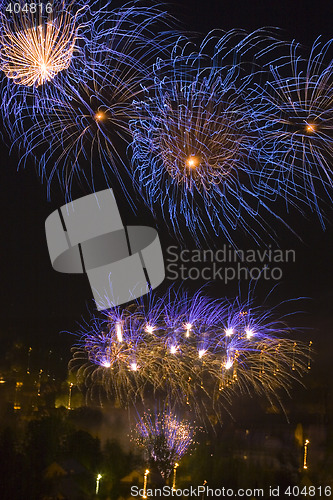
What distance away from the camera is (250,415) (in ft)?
49.1

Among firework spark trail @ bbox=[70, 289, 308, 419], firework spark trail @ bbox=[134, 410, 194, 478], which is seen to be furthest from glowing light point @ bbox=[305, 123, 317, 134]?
firework spark trail @ bbox=[134, 410, 194, 478]

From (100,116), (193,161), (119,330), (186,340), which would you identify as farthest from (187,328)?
(100,116)

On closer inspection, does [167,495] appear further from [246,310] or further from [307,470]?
[246,310]

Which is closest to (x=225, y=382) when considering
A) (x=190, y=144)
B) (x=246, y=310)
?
(x=246, y=310)

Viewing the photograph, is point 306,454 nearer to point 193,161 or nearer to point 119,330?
point 119,330

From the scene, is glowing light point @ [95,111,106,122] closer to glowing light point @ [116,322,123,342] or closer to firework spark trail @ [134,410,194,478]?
glowing light point @ [116,322,123,342]

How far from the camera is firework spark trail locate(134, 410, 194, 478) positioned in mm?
13383

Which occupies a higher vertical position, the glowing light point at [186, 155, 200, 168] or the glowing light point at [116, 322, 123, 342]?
the glowing light point at [186, 155, 200, 168]

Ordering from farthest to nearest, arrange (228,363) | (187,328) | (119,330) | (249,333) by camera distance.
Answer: (228,363) < (187,328) < (249,333) < (119,330)

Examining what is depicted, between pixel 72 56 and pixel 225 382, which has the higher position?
pixel 72 56

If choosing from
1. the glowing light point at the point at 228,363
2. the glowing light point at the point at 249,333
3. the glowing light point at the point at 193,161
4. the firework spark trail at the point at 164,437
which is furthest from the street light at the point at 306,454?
the glowing light point at the point at 193,161

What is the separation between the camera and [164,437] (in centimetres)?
1426

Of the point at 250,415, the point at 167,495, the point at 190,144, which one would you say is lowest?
the point at 167,495

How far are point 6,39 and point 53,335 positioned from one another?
399 inches
